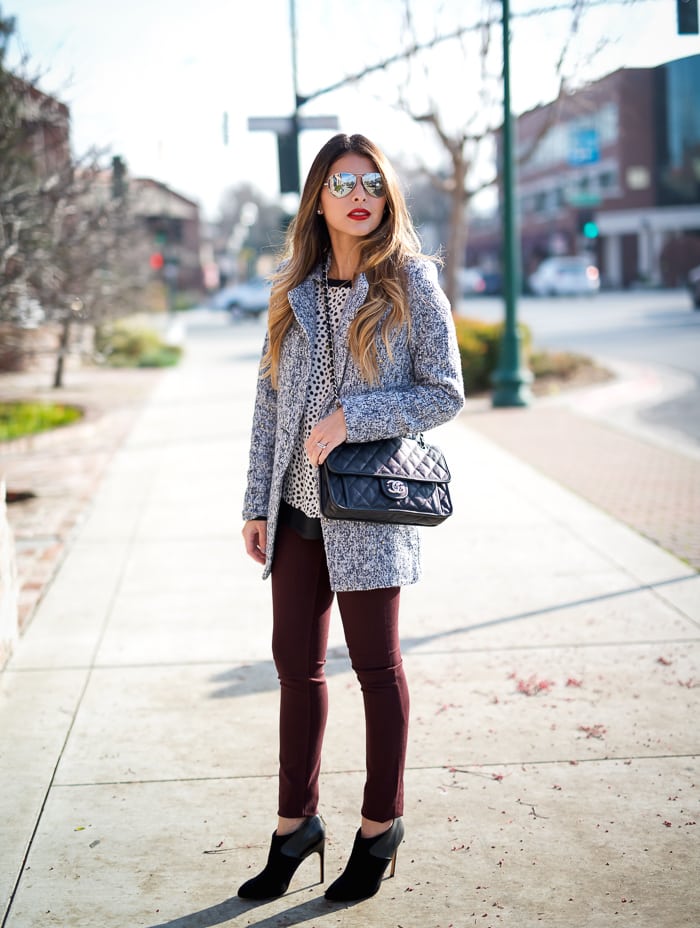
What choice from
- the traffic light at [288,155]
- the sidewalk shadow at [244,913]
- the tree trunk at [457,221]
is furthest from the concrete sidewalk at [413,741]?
the tree trunk at [457,221]

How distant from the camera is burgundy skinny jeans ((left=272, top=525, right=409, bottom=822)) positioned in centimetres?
276

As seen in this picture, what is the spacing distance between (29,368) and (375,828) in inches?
700

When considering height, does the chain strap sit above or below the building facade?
below

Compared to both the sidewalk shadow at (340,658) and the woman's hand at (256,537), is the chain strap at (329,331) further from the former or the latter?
the sidewalk shadow at (340,658)

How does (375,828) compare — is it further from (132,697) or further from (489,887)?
(132,697)

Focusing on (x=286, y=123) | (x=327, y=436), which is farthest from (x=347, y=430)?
(x=286, y=123)

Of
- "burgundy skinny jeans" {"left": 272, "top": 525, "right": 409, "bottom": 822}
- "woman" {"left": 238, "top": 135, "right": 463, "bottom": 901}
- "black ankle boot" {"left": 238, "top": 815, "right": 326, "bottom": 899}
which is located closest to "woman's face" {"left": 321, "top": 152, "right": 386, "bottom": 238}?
"woman" {"left": 238, "top": 135, "right": 463, "bottom": 901}

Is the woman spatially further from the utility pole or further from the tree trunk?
the tree trunk

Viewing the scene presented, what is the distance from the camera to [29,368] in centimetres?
1944

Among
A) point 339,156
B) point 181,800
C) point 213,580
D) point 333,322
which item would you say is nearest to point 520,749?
point 181,800

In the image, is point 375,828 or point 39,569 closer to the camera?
point 375,828

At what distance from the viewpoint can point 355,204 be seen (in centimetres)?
275

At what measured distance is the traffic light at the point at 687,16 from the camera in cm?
553

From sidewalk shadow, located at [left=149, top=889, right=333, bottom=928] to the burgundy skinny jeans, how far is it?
0.23 metres
